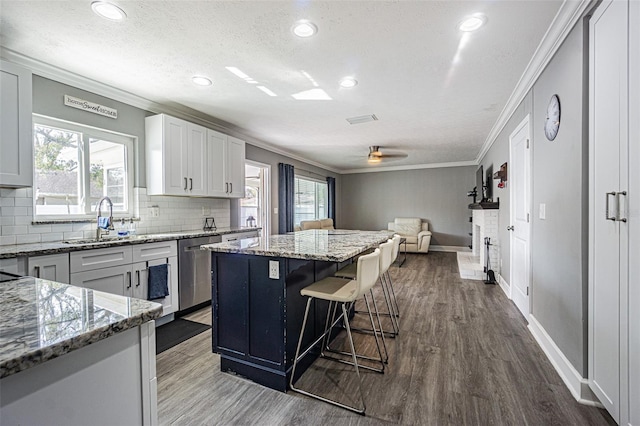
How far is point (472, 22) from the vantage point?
204 cm

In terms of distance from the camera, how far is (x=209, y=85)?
10.0ft

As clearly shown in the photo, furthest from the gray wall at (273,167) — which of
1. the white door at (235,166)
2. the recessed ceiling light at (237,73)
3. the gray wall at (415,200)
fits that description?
the recessed ceiling light at (237,73)

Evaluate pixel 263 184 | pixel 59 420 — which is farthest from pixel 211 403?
pixel 263 184

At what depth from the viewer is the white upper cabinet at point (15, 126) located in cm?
211

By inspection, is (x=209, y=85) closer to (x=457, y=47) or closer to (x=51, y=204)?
(x=51, y=204)

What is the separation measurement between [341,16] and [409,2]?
0.44 meters

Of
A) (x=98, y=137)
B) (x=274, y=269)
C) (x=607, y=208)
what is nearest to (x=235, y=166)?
(x=98, y=137)

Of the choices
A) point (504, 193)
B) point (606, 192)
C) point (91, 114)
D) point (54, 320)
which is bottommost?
point (54, 320)

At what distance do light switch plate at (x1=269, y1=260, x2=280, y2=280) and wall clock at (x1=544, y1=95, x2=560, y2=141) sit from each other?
2.27 metres

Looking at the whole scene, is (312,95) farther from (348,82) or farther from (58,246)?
(58,246)

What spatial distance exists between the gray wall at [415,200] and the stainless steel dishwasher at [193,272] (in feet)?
20.6

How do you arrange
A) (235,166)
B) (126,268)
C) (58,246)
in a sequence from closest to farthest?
(58,246) < (126,268) < (235,166)

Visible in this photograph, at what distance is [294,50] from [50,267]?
8.27 ft

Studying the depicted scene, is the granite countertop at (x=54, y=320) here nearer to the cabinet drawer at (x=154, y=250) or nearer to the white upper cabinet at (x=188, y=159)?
the cabinet drawer at (x=154, y=250)
